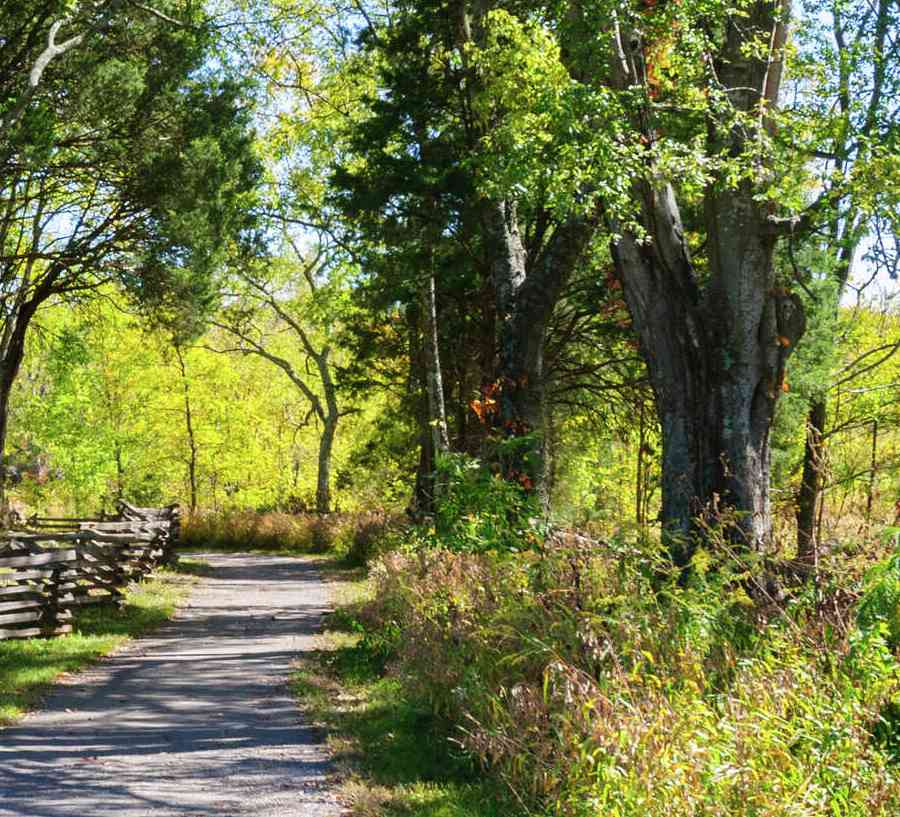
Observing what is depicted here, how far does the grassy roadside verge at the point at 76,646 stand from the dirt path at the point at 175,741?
27cm

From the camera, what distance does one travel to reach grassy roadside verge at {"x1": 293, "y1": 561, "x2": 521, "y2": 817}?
22.8 ft

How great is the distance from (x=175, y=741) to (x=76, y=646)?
5515mm

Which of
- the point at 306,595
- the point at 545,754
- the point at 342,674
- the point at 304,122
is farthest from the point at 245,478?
the point at 545,754

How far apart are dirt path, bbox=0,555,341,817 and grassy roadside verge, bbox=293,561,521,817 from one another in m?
0.23

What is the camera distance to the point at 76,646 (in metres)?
14.0

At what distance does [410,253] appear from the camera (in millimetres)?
18422

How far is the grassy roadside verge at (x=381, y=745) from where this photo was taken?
6.95m

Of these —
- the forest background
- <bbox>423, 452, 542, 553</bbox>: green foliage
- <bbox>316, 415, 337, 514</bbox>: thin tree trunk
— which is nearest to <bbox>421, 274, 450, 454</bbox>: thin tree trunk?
the forest background

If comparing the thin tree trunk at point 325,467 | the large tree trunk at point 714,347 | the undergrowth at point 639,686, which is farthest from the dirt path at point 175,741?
the thin tree trunk at point 325,467

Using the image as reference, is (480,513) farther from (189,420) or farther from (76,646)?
(189,420)

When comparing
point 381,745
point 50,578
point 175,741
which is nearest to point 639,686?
point 381,745

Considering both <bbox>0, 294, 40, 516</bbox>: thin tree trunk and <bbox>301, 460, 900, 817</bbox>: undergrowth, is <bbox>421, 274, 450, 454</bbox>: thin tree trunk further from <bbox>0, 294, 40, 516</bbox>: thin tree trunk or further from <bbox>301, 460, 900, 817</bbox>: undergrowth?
<bbox>301, 460, 900, 817</bbox>: undergrowth

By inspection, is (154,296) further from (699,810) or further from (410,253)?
(699,810)

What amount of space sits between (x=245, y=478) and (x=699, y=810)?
5206cm
